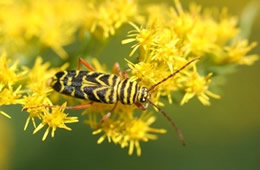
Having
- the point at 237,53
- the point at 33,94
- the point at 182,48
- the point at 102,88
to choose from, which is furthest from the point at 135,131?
the point at 237,53

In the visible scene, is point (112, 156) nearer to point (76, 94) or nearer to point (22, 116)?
point (22, 116)

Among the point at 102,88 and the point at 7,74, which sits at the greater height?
the point at 7,74

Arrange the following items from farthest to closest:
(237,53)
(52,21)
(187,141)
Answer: (187,141) → (52,21) → (237,53)

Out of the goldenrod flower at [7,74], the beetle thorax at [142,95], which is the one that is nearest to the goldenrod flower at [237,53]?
the beetle thorax at [142,95]

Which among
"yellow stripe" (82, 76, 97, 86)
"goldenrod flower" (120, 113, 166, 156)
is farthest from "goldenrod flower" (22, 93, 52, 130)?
"goldenrod flower" (120, 113, 166, 156)

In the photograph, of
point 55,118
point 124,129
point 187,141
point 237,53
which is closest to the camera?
point 55,118

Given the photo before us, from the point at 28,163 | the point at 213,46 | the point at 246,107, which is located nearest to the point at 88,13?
the point at 213,46

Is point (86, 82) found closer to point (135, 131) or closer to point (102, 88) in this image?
point (102, 88)

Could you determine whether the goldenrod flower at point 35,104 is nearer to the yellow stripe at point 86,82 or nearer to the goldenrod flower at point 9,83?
the goldenrod flower at point 9,83
